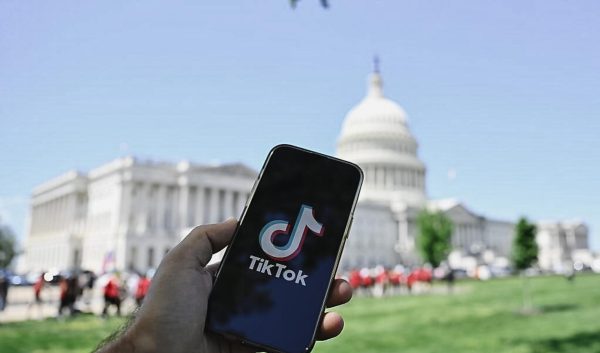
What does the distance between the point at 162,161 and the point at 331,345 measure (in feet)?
202

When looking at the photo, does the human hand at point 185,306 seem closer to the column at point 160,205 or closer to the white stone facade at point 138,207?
the white stone facade at point 138,207

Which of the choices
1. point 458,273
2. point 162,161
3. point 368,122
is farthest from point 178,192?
point 368,122

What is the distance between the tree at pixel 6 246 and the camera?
88894mm

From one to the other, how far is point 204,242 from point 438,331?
11878mm

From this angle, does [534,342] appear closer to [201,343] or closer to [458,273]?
[201,343]

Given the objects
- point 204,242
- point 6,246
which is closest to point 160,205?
point 6,246

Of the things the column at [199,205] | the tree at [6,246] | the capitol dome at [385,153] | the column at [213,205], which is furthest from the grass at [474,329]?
the tree at [6,246]

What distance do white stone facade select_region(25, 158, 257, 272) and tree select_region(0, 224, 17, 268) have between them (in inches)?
547

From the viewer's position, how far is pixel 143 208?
66125 mm

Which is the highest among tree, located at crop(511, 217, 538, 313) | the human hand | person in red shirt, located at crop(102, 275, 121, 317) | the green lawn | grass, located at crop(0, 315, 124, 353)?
tree, located at crop(511, 217, 538, 313)

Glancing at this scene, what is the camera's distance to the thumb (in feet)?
9.09

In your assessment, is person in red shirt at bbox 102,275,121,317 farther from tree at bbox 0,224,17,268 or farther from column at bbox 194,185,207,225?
tree at bbox 0,224,17,268

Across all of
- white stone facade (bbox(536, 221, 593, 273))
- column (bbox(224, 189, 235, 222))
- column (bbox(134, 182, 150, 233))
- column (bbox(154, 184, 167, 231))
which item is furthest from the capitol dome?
white stone facade (bbox(536, 221, 593, 273))

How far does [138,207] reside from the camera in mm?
66062
